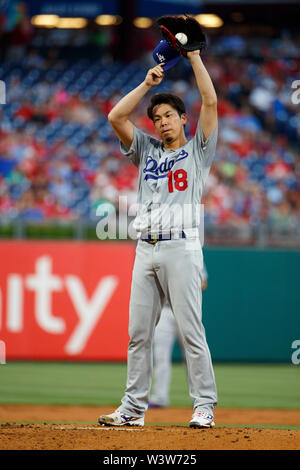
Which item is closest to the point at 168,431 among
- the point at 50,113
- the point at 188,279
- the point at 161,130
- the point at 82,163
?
the point at 188,279

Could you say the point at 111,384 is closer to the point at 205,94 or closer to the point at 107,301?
the point at 107,301

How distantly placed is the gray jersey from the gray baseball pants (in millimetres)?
123

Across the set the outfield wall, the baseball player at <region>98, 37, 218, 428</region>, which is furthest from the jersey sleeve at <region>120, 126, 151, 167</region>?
the outfield wall

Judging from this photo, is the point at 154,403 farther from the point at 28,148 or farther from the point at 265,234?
the point at 28,148

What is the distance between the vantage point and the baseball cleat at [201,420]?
4152 millimetres

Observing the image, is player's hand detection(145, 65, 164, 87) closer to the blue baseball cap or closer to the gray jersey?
the blue baseball cap

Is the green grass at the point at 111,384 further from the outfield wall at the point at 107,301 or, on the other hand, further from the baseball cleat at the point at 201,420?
the baseball cleat at the point at 201,420

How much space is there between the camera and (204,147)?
4.36m

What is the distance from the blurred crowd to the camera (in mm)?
12844

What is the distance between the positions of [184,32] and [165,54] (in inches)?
8.0

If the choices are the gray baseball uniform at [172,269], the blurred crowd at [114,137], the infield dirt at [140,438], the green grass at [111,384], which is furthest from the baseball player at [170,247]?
the blurred crowd at [114,137]

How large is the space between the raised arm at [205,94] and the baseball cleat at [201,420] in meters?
1.55
